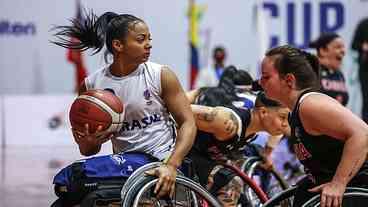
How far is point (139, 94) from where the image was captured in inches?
214

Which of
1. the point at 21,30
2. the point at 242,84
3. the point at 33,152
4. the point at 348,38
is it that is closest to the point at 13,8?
the point at 21,30

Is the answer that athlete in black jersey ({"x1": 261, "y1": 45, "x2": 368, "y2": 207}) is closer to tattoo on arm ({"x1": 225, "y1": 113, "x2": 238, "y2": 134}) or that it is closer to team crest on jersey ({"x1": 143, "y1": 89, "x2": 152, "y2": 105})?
team crest on jersey ({"x1": 143, "y1": 89, "x2": 152, "y2": 105})

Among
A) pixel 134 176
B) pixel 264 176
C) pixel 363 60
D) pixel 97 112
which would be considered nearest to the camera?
pixel 134 176

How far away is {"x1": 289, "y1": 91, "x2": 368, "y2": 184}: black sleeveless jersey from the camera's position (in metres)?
4.99

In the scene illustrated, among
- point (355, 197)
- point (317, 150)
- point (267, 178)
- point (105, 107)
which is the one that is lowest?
point (267, 178)

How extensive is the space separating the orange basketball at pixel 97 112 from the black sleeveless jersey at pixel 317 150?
3.10 feet

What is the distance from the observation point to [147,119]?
5492mm

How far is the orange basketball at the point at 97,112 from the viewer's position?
17.1ft

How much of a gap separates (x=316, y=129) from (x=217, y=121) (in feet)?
4.64

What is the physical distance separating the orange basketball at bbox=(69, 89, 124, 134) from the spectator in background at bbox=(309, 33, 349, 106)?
12.5ft

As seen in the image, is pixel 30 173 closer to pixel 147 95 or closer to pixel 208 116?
pixel 208 116

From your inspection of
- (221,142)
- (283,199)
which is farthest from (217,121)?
(283,199)

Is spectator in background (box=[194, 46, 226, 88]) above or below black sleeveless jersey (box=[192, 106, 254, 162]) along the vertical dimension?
below

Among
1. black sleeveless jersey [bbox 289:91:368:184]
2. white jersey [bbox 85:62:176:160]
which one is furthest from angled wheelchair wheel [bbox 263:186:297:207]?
white jersey [bbox 85:62:176:160]
